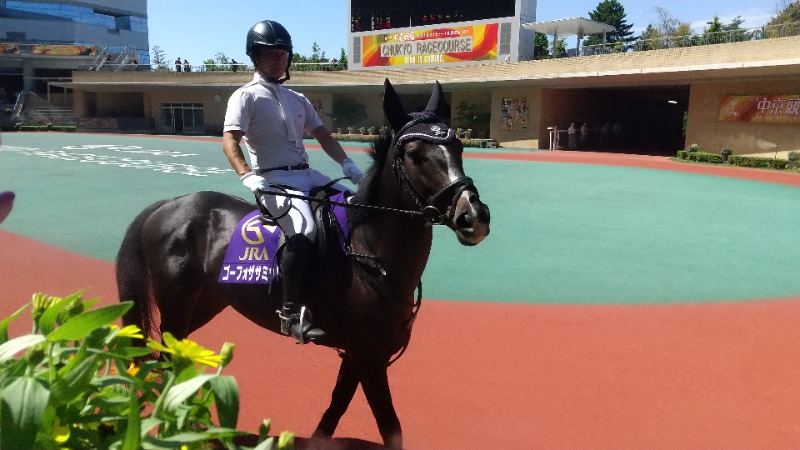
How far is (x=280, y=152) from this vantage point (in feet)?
11.9

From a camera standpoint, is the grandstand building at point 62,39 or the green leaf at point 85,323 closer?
the green leaf at point 85,323

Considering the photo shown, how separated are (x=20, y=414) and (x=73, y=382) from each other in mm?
146

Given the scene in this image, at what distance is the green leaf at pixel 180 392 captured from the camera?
1302 millimetres

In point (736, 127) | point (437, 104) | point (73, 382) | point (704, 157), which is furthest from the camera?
point (736, 127)

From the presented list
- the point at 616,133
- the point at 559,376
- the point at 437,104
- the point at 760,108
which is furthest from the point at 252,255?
the point at 616,133

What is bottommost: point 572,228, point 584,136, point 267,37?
point 572,228

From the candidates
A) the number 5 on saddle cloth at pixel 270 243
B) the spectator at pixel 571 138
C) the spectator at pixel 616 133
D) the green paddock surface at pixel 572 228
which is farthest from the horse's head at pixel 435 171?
the spectator at pixel 616 133

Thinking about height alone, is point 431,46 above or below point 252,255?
above

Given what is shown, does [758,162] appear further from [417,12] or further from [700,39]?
[417,12]

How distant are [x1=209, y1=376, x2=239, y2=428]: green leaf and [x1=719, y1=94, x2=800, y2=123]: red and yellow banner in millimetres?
29978

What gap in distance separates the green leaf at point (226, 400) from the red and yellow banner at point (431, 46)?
1512 inches

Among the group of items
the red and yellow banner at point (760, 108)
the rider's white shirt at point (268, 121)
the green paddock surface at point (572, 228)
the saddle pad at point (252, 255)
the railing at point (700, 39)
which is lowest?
the green paddock surface at point (572, 228)

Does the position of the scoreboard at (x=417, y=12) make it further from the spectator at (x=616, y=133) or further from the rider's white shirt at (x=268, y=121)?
the rider's white shirt at (x=268, y=121)

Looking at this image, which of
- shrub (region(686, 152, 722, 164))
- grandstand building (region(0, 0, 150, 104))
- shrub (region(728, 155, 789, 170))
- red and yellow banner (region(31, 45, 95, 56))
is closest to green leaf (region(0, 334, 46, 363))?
shrub (region(728, 155, 789, 170))
